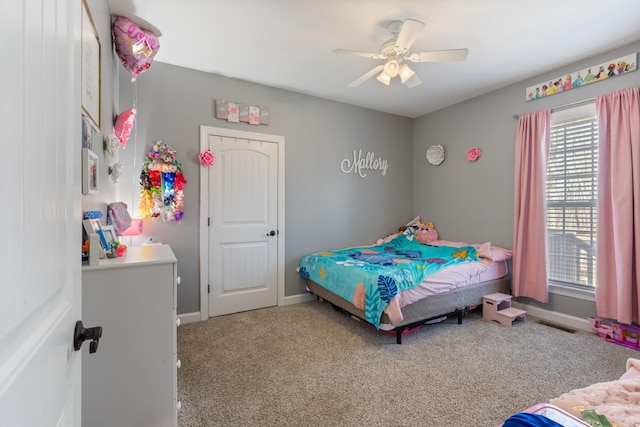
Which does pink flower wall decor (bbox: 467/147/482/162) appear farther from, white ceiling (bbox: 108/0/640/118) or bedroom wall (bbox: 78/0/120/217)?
bedroom wall (bbox: 78/0/120/217)

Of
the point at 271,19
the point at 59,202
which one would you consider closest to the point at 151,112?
the point at 271,19

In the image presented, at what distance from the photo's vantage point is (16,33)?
40 centimetres

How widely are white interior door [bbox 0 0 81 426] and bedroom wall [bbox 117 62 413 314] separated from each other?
2424mm

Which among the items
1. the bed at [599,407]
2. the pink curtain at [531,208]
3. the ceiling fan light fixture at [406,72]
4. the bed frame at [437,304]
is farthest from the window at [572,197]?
the bed at [599,407]

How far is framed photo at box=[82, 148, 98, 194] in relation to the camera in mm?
1259

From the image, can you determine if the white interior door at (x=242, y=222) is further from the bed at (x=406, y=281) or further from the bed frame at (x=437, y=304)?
the bed frame at (x=437, y=304)

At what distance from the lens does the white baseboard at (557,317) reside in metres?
→ 2.84

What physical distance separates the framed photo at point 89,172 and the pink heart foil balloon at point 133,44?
3.87ft

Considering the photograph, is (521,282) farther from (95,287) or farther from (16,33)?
(16,33)

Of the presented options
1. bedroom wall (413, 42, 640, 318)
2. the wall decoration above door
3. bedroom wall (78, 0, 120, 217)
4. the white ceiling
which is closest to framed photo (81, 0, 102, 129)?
bedroom wall (78, 0, 120, 217)

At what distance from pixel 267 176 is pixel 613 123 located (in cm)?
339

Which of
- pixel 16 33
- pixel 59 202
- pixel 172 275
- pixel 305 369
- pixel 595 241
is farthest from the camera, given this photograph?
pixel 595 241

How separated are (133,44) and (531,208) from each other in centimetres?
397

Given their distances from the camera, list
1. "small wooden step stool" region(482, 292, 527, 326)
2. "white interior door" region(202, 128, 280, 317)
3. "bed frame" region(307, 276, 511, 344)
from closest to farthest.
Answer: "bed frame" region(307, 276, 511, 344) → "small wooden step stool" region(482, 292, 527, 326) → "white interior door" region(202, 128, 280, 317)
